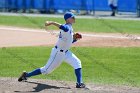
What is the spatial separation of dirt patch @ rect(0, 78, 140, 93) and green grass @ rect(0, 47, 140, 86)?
0.76m

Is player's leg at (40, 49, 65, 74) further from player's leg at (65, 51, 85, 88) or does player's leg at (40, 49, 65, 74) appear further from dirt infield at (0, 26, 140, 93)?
dirt infield at (0, 26, 140, 93)

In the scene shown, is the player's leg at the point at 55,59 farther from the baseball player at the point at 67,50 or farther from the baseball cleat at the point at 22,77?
the baseball cleat at the point at 22,77

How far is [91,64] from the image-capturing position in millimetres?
15258

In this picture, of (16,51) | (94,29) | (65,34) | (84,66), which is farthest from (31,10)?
(65,34)

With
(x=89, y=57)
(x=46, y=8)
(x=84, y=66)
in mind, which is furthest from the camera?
(x=46, y=8)

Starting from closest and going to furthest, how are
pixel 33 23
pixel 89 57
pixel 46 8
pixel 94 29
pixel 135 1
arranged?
pixel 89 57, pixel 94 29, pixel 33 23, pixel 135 1, pixel 46 8

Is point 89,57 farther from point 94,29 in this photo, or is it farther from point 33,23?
point 33,23

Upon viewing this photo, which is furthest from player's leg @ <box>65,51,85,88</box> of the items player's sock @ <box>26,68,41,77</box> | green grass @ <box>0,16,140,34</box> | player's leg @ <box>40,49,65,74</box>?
green grass @ <box>0,16,140,34</box>

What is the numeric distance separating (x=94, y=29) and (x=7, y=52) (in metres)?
9.68

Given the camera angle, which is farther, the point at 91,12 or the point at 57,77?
the point at 91,12

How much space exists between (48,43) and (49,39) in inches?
56.4

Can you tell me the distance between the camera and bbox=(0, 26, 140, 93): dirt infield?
1076 cm

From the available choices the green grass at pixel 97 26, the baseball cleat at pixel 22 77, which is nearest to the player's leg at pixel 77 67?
the baseball cleat at pixel 22 77

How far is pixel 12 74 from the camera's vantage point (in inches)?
518
